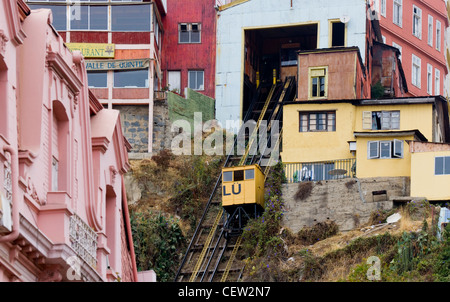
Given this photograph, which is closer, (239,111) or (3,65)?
(3,65)

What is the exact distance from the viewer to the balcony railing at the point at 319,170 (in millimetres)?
71375

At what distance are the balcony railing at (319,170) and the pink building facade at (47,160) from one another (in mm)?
38717

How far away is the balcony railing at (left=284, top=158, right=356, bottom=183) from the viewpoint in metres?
71.4

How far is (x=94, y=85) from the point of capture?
249 feet

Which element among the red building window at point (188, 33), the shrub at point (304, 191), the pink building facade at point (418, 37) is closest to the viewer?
the shrub at point (304, 191)

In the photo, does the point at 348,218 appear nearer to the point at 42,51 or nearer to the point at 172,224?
the point at 172,224

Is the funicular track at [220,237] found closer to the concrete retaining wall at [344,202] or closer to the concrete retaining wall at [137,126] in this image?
the concrete retaining wall at [344,202]

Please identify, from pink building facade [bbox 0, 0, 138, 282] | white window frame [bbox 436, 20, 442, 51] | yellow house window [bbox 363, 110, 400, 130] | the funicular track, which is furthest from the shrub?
white window frame [bbox 436, 20, 442, 51]

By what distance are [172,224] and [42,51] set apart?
4434cm

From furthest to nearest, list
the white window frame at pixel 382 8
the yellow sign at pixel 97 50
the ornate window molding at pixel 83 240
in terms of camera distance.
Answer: the white window frame at pixel 382 8, the yellow sign at pixel 97 50, the ornate window molding at pixel 83 240

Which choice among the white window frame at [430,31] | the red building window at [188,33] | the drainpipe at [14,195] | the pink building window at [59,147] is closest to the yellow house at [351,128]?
the red building window at [188,33]

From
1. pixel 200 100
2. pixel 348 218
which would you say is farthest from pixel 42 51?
pixel 200 100

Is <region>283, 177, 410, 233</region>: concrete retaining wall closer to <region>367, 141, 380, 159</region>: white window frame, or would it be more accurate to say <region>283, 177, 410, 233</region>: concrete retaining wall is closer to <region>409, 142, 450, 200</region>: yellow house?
<region>409, 142, 450, 200</region>: yellow house

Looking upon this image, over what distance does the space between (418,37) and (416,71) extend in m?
3.00
